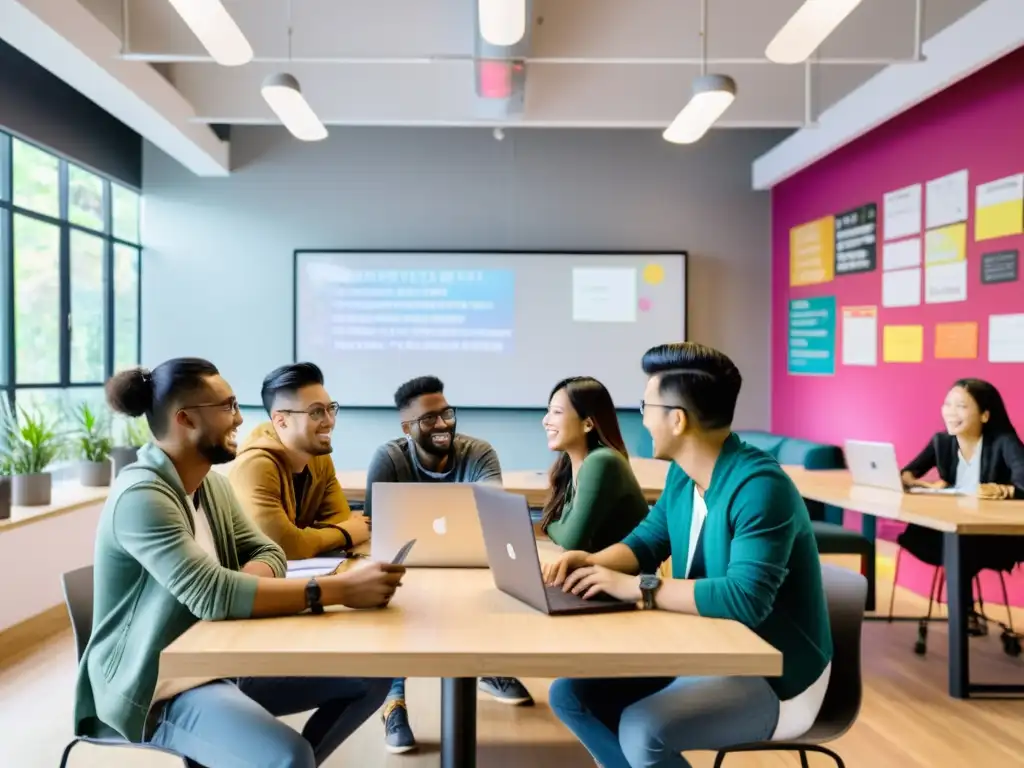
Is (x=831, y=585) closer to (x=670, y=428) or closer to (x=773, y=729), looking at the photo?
(x=773, y=729)

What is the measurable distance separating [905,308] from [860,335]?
1.91ft

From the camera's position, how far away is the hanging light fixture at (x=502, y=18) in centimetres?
334

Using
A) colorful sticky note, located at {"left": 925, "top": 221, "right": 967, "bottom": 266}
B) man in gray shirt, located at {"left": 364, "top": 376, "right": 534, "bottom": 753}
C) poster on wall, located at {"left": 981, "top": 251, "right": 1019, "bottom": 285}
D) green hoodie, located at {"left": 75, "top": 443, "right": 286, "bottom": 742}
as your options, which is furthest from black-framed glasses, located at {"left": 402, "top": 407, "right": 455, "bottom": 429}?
colorful sticky note, located at {"left": 925, "top": 221, "right": 967, "bottom": 266}

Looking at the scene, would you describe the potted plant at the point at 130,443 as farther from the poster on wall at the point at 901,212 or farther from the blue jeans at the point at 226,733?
the poster on wall at the point at 901,212

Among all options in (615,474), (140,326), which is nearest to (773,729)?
(615,474)

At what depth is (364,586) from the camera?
1878 millimetres

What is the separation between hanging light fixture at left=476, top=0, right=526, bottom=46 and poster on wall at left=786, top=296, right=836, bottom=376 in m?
3.81

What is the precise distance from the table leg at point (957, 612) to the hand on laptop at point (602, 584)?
6.69 ft

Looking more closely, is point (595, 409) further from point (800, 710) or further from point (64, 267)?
point (64, 267)

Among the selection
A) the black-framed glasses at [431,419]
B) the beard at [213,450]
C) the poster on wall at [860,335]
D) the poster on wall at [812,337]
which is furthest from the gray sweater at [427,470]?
the poster on wall at [812,337]

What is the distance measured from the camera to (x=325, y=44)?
5.82 m

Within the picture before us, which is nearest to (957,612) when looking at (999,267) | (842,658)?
(842,658)

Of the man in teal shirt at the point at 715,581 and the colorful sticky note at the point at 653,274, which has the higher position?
the colorful sticky note at the point at 653,274

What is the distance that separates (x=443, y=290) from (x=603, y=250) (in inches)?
53.9
